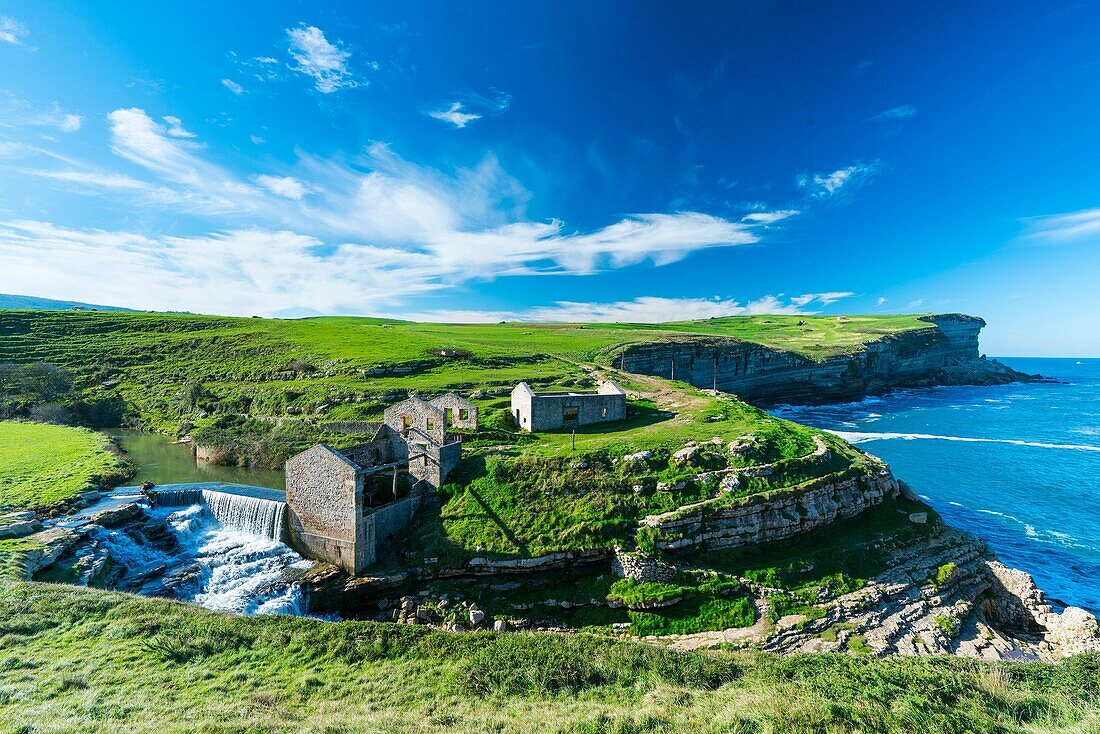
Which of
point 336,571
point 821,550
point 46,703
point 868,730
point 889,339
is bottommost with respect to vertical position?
point 336,571

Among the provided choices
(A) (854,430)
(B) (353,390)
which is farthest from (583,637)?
(A) (854,430)

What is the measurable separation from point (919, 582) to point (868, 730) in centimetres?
2129

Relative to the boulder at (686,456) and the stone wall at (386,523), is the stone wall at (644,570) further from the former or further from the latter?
the stone wall at (386,523)

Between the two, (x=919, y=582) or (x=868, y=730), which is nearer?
(x=868, y=730)

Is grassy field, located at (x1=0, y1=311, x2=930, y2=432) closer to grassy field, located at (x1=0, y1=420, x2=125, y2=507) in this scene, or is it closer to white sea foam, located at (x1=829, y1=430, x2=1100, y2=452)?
grassy field, located at (x1=0, y1=420, x2=125, y2=507)

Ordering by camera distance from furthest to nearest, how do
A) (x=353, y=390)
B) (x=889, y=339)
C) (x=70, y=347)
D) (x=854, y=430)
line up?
(x=889, y=339) → (x=70, y=347) → (x=854, y=430) → (x=353, y=390)

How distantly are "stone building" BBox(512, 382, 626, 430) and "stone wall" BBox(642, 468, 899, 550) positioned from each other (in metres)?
16.2

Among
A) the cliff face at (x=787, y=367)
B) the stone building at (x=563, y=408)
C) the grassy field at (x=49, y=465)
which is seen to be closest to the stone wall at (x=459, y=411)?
the stone building at (x=563, y=408)

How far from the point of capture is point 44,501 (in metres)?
26.9

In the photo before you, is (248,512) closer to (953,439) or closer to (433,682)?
(433,682)

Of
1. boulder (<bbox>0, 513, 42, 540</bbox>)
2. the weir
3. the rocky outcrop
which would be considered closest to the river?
the weir

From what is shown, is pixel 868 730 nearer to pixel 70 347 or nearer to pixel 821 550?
pixel 821 550

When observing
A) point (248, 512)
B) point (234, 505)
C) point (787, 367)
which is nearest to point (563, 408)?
point (248, 512)

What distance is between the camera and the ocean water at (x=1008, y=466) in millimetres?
33781
